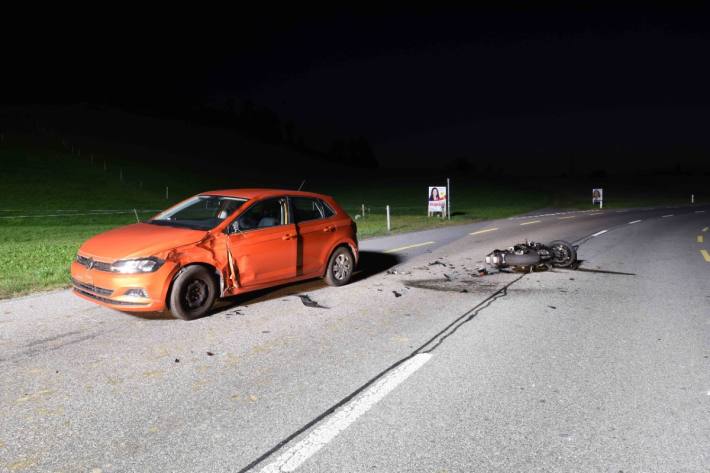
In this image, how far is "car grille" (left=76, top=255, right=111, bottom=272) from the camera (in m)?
6.96

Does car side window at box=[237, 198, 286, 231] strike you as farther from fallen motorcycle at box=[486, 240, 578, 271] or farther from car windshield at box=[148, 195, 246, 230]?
fallen motorcycle at box=[486, 240, 578, 271]

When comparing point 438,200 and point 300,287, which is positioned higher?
point 438,200

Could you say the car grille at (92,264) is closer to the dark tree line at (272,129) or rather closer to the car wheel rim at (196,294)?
the car wheel rim at (196,294)

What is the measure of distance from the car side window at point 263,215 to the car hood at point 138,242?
79cm

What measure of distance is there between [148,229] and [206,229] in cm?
87

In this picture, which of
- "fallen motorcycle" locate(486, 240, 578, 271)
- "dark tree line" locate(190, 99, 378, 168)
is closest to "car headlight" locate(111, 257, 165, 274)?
"fallen motorcycle" locate(486, 240, 578, 271)

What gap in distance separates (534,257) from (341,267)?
4197 millimetres

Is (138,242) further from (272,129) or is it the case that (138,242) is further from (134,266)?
(272,129)

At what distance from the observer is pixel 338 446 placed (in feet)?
12.5

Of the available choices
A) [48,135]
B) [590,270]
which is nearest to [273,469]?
[590,270]

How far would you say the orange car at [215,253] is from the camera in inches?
272

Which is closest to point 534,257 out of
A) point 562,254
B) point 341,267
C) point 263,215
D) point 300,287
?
point 562,254

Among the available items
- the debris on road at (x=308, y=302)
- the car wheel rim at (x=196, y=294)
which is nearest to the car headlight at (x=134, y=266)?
the car wheel rim at (x=196, y=294)

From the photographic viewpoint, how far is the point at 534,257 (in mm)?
11461
